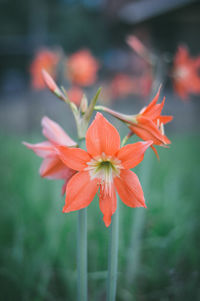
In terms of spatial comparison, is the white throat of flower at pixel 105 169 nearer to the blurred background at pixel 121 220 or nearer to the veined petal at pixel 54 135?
the veined petal at pixel 54 135

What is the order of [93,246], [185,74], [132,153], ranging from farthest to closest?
[93,246] < [185,74] < [132,153]

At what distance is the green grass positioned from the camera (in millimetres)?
1570

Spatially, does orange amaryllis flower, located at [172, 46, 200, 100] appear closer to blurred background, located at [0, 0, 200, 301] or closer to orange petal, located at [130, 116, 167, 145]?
blurred background, located at [0, 0, 200, 301]

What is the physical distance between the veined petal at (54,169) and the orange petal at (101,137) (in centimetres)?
13

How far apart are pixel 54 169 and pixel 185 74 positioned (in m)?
1.20

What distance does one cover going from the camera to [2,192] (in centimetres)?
277

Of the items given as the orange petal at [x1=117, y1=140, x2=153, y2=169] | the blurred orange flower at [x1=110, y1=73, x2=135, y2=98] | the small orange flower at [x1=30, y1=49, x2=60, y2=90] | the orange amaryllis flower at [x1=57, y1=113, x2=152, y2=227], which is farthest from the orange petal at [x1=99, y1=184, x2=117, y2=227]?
the blurred orange flower at [x1=110, y1=73, x2=135, y2=98]

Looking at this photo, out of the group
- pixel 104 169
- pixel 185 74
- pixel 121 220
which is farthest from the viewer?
pixel 121 220

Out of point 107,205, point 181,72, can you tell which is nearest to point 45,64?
point 181,72

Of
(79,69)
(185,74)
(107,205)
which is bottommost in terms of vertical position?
(107,205)

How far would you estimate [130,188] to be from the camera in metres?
0.86

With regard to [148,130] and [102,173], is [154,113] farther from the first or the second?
[102,173]

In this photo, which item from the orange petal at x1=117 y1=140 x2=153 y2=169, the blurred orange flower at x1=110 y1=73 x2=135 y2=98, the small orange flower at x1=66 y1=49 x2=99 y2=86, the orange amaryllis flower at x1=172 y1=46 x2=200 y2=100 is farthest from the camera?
the blurred orange flower at x1=110 y1=73 x2=135 y2=98

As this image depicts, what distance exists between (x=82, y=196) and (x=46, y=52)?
2310mm
